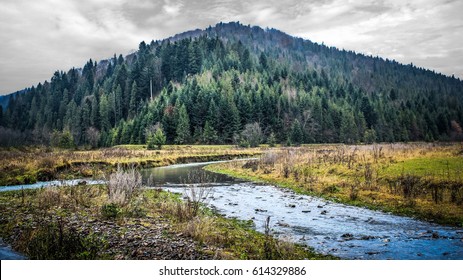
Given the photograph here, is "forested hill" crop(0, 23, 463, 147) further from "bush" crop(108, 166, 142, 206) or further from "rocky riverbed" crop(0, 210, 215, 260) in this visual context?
"rocky riverbed" crop(0, 210, 215, 260)

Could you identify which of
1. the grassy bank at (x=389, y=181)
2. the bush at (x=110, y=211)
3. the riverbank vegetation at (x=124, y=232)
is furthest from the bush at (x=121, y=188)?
the grassy bank at (x=389, y=181)

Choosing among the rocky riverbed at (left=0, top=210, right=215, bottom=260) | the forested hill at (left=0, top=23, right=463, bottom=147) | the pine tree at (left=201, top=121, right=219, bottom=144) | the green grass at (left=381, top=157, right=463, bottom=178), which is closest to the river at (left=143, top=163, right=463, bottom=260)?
the rocky riverbed at (left=0, top=210, right=215, bottom=260)

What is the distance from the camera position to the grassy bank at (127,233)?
951 cm

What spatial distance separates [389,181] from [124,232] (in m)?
16.8

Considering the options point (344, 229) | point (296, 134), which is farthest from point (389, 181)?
point (296, 134)

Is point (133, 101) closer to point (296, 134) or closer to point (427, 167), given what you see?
point (296, 134)

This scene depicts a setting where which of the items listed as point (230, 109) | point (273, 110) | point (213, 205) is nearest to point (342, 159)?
point (213, 205)

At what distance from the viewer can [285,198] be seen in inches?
811

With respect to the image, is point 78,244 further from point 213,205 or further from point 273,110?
point 273,110

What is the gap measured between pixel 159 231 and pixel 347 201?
12.0 m

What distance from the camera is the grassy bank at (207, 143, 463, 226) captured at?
52.3ft

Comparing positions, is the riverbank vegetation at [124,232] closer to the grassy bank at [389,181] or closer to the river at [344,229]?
the river at [344,229]

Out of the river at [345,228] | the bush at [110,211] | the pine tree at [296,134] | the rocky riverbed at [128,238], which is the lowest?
the river at [345,228]

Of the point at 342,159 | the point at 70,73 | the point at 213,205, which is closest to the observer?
the point at 213,205
